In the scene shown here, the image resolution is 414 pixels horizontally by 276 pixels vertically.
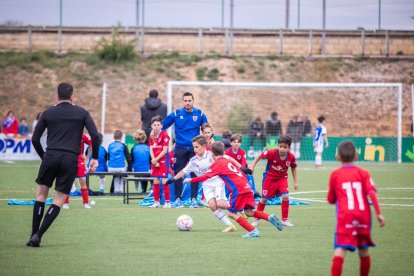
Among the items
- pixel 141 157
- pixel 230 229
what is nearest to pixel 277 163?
pixel 230 229

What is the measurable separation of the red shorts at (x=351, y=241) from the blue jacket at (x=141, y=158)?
1208 cm

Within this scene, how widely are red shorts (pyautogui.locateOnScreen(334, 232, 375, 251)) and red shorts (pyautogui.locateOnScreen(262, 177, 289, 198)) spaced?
589 centimetres

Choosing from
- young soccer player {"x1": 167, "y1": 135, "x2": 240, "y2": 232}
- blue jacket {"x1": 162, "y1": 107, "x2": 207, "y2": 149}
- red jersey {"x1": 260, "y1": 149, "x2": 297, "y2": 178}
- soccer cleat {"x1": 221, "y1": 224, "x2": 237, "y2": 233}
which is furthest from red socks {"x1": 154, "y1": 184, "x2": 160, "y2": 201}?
soccer cleat {"x1": 221, "y1": 224, "x2": 237, "y2": 233}

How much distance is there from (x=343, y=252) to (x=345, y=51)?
157 feet

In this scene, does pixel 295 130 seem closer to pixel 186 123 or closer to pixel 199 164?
pixel 186 123

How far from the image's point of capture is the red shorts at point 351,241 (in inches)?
306

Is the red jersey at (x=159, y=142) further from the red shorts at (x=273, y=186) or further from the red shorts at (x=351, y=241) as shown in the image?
the red shorts at (x=351, y=241)

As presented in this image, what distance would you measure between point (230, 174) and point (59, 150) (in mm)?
2663

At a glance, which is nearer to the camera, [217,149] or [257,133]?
[217,149]

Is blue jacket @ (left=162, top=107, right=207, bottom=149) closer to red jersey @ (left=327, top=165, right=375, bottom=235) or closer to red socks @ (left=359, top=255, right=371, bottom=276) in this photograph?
red jersey @ (left=327, top=165, right=375, bottom=235)

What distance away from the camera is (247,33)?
54.1 metres

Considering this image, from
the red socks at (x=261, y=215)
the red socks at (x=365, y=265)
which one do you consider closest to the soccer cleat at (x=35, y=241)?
the red socks at (x=261, y=215)

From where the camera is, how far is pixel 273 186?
13.9m

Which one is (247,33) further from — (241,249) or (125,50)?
(241,249)
